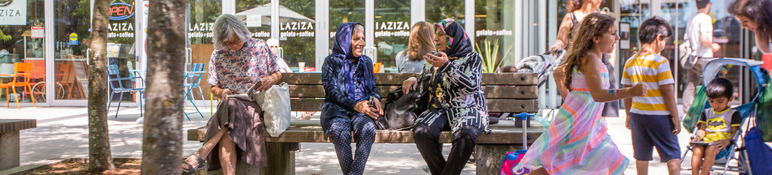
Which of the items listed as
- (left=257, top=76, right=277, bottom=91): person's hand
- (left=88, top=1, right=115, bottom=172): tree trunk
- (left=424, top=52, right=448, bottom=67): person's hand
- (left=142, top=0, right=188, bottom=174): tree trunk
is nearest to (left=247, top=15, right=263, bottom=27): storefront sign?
(left=88, top=1, right=115, bottom=172): tree trunk

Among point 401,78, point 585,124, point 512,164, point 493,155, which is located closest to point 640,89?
point 585,124

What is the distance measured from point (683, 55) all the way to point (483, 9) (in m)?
4.25

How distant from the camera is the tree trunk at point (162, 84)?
3256mm

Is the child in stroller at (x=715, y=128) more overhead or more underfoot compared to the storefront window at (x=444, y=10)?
more underfoot

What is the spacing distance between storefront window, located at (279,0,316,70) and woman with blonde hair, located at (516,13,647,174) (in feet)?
33.6

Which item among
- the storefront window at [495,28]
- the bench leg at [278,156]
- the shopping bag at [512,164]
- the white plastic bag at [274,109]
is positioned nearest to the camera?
the shopping bag at [512,164]

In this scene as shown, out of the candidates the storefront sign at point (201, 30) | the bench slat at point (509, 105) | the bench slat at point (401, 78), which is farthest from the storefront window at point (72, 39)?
the bench slat at point (509, 105)

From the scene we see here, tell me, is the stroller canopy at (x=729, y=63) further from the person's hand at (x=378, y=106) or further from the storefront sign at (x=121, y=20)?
the storefront sign at (x=121, y=20)

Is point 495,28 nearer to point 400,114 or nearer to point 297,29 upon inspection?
point 297,29

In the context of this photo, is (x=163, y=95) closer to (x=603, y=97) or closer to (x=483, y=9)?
(x=603, y=97)

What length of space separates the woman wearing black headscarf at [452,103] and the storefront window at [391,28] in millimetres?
8616

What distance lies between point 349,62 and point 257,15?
9.41m

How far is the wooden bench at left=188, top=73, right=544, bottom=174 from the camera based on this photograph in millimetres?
4965

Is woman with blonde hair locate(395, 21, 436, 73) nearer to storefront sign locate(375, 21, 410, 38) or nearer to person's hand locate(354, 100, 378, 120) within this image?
person's hand locate(354, 100, 378, 120)
